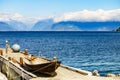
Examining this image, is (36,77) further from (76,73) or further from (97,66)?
(97,66)

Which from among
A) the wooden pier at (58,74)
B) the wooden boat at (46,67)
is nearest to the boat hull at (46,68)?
the wooden boat at (46,67)

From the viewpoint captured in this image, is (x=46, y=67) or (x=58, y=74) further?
(x=58, y=74)

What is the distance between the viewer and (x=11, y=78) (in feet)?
102

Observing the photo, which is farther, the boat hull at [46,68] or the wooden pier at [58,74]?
the boat hull at [46,68]

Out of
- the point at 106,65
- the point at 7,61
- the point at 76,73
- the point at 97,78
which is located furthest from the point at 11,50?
the point at 97,78

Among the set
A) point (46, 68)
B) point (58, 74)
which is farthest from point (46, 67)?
point (58, 74)

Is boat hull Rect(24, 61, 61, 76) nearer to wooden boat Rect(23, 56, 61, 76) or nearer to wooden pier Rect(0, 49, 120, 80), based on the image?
wooden boat Rect(23, 56, 61, 76)

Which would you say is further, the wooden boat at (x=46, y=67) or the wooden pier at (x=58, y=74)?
the wooden boat at (x=46, y=67)

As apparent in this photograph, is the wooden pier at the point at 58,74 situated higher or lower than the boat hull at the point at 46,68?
lower

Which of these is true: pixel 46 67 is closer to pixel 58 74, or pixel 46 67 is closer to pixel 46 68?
pixel 46 68

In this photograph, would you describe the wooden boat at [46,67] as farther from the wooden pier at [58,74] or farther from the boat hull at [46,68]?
the wooden pier at [58,74]

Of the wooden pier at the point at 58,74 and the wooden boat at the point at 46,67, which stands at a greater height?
the wooden boat at the point at 46,67

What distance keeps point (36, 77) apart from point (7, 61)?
376 inches

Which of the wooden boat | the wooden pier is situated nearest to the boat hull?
the wooden boat
